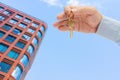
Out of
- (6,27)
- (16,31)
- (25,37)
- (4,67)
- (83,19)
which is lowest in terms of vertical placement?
(83,19)

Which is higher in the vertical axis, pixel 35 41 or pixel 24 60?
pixel 35 41

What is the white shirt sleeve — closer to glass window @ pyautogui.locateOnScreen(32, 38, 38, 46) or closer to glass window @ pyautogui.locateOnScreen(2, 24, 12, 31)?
glass window @ pyautogui.locateOnScreen(2, 24, 12, 31)

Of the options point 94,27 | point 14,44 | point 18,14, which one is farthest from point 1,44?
point 94,27

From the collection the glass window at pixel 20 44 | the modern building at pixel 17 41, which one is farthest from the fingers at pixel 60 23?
the glass window at pixel 20 44

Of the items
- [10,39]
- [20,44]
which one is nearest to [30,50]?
[20,44]

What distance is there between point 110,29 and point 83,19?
0.88 feet

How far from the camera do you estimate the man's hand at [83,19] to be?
2291 mm

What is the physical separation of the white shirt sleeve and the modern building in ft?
74.9

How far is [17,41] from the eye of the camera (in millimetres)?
30875

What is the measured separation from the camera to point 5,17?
34875 mm

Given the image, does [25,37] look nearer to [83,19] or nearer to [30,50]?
[30,50]

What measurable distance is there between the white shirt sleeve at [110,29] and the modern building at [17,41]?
2284cm

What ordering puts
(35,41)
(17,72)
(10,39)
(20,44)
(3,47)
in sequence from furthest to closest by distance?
(35,41)
(20,44)
(10,39)
(3,47)
(17,72)

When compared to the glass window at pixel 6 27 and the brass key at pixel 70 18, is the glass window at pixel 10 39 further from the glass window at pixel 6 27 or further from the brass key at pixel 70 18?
the brass key at pixel 70 18
